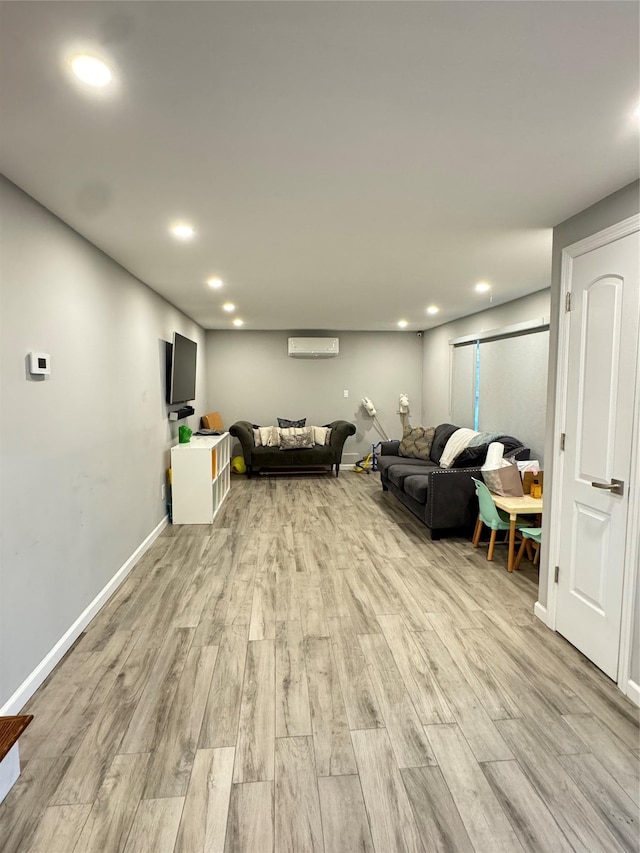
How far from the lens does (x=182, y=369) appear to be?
4.84m

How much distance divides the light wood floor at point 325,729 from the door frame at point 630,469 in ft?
0.63

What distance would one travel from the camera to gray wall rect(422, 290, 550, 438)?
4.45m

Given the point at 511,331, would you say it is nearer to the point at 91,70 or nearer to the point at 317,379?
the point at 317,379

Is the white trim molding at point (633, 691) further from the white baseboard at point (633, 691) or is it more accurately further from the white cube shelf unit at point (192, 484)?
the white cube shelf unit at point (192, 484)

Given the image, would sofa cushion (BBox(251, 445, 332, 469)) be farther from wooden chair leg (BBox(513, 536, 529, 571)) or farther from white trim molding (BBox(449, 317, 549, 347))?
wooden chair leg (BBox(513, 536, 529, 571))

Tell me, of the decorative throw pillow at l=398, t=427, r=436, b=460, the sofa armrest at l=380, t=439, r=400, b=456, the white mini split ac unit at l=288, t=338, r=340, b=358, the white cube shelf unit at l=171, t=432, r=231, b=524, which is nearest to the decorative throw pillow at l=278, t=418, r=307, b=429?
the white mini split ac unit at l=288, t=338, r=340, b=358

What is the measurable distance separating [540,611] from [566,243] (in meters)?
2.18

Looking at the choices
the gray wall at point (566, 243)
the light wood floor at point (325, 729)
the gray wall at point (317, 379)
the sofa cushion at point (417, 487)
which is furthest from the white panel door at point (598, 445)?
the gray wall at point (317, 379)

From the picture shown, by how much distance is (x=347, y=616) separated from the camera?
8.80ft

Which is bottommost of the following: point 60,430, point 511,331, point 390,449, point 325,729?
point 325,729

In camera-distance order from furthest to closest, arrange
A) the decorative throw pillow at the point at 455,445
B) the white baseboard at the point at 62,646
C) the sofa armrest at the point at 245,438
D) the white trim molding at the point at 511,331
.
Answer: the sofa armrest at the point at 245,438, the decorative throw pillow at the point at 455,445, the white trim molding at the point at 511,331, the white baseboard at the point at 62,646

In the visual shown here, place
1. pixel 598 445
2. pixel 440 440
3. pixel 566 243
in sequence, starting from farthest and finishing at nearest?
pixel 440 440 < pixel 566 243 < pixel 598 445

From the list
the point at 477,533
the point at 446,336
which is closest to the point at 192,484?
the point at 477,533

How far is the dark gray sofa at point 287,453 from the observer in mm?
6594
